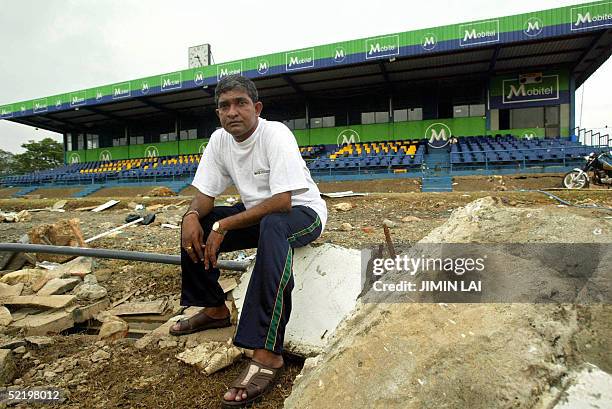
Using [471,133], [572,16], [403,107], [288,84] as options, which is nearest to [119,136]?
[288,84]

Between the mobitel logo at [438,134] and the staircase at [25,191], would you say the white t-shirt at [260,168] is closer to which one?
the mobitel logo at [438,134]

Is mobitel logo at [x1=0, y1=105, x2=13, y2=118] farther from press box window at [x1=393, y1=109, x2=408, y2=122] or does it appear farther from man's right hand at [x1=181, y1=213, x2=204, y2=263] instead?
man's right hand at [x1=181, y1=213, x2=204, y2=263]

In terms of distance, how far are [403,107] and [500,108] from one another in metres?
4.72

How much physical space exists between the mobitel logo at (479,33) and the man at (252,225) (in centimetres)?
1568

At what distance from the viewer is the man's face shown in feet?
6.61

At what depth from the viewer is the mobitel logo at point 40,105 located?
976 inches

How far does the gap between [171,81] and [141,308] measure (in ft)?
67.8

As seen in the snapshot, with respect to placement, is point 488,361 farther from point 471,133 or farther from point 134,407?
point 471,133

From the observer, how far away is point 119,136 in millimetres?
28297

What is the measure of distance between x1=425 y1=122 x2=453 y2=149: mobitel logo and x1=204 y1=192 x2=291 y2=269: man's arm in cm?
1832

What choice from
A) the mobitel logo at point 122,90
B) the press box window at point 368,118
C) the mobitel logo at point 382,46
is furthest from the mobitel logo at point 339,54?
the mobitel logo at point 122,90

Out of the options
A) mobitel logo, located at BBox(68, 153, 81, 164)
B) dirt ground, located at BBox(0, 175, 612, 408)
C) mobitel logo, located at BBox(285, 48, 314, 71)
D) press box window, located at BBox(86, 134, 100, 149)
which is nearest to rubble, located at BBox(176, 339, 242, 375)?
dirt ground, located at BBox(0, 175, 612, 408)

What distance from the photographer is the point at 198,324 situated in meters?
2.18

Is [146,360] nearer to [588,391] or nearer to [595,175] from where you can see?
[588,391]
